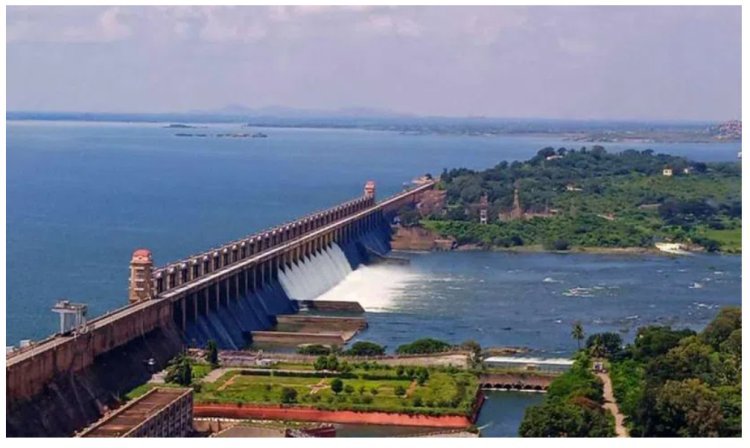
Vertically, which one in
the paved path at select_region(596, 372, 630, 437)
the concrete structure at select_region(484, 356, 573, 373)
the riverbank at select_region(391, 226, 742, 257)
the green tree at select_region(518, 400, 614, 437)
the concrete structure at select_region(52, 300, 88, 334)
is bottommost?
the riverbank at select_region(391, 226, 742, 257)

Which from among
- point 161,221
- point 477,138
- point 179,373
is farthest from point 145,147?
point 179,373

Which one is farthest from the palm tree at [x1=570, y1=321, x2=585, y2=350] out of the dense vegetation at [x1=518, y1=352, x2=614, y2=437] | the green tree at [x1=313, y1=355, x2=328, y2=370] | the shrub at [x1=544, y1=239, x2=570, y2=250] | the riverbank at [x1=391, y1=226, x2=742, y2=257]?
the shrub at [x1=544, y1=239, x2=570, y2=250]

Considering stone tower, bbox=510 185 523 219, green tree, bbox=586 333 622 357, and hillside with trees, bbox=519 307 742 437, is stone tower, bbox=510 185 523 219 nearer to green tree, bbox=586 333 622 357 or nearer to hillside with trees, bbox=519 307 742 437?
hillside with trees, bbox=519 307 742 437

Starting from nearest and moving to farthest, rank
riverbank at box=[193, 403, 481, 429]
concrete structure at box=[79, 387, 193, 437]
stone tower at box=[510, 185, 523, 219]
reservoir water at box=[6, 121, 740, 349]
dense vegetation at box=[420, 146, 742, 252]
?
concrete structure at box=[79, 387, 193, 437] → riverbank at box=[193, 403, 481, 429] → reservoir water at box=[6, 121, 740, 349] → dense vegetation at box=[420, 146, 742, 252] → stone tower at box=[510, 185, 523, 219]

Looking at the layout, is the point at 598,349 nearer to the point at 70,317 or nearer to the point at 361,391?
the point at 361,391

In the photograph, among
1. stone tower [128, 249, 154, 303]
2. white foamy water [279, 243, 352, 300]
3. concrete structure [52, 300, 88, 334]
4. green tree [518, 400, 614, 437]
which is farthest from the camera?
white foamy water [279, 243, 352, 300]

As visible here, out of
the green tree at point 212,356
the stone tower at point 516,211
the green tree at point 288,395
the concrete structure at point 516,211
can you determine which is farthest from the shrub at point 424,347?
the stone tower at point 516,211

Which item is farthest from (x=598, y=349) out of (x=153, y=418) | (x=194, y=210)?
(x=194, y=210)
